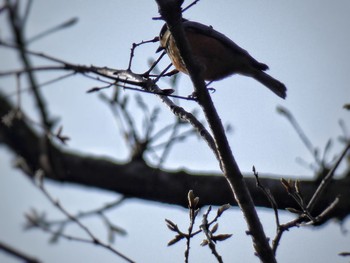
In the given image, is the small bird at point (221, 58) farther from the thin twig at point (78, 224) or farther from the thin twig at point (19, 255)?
the thin twig at point (19, 255)

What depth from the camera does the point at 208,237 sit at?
7.33ft

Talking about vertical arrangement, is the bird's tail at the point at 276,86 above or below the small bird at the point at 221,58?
below

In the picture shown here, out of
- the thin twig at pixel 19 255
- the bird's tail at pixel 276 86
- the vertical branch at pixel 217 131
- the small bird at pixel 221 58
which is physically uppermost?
the small bird at pixel 221 58

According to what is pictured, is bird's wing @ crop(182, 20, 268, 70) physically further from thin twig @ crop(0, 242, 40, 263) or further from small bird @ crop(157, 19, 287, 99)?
thin twig @ crop(0, 242, 40, 263)

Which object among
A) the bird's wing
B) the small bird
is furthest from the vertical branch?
the bird's wing

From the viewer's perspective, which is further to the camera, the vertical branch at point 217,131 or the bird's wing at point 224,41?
the bird's wing at point 224,41

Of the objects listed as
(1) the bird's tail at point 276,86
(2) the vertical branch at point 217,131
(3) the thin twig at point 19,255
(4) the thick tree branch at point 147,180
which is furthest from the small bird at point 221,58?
(3) the thin twig at point 19,255

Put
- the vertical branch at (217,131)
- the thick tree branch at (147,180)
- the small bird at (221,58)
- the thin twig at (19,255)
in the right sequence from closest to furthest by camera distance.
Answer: the thin twig at (19,255) → the vertical branch at (217,131) → the small bird at (221,58) → the thick tree branch at (147,180)

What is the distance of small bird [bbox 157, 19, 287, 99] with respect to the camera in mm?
4316

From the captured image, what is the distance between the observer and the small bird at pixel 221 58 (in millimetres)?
4316

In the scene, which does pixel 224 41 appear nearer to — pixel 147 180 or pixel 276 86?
pixel 276 86

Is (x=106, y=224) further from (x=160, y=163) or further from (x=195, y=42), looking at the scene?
(x=195, y=42)

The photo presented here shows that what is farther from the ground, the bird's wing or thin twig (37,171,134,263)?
the bird's wing

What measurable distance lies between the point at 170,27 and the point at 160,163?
2.63 m
